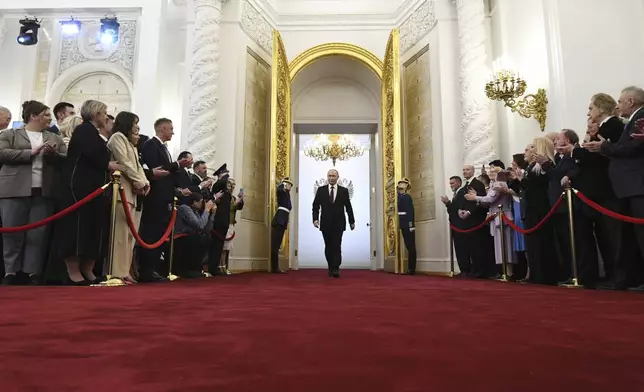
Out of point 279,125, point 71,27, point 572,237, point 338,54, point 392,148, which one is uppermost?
point 71,27

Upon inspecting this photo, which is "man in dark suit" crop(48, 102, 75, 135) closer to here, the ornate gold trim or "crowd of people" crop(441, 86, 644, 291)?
"crowd of people" crop(441, 86, 644, 291)

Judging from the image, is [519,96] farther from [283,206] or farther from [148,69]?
[148,69]

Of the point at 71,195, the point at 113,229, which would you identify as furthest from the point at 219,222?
the point at 71,195

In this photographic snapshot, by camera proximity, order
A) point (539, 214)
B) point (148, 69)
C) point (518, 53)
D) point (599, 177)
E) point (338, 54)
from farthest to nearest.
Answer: point (338, 54), point (148, 69), point (518, 53), point (539, 214), point (599, 177)

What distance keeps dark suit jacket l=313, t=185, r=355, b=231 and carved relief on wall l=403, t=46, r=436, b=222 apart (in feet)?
8.82

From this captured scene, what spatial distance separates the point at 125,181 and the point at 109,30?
7146 mm

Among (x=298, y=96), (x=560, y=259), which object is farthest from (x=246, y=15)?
(x=560, y=259)

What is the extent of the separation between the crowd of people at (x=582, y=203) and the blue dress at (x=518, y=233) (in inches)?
0.5

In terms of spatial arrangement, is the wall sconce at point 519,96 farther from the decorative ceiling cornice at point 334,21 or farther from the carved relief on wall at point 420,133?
the decorative ceiling cornice at point 334,21

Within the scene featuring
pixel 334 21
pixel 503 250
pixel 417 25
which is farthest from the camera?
pixel 334 21

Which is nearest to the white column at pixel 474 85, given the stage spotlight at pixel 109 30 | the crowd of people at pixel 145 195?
the crowd of people at pixel 145 195

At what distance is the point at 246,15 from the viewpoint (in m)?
9.01

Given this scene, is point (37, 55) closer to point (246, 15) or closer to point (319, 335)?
point (246, 15)

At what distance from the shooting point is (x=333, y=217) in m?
6.26
